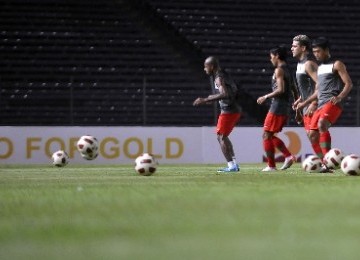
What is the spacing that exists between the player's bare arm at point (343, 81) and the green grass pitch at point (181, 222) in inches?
137

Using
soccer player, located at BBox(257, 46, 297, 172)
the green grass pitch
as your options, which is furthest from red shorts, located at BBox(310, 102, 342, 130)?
the green grass pitch

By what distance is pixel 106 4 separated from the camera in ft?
81.1

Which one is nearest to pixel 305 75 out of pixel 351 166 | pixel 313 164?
pixel 313 164

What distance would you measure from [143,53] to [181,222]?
60.1 feet

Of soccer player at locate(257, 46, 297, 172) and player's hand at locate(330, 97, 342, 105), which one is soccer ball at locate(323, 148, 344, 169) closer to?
player's hand at locate(330, 97, 342, 105)

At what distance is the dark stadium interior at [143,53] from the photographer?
72.7 feet

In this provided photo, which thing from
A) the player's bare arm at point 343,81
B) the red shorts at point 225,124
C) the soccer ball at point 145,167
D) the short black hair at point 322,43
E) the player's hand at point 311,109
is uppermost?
the short black hair at point 322,43

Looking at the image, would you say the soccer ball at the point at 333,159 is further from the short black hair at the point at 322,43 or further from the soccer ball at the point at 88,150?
the soccer ball at the point at 88,150

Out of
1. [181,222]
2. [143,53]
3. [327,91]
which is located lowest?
[181,222]

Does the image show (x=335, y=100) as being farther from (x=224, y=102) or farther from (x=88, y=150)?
(x=88, y=150)

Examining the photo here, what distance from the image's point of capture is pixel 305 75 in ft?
46.5

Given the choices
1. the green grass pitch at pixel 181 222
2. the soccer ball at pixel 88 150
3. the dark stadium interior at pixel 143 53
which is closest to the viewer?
the green grass pitch at pixel 181 222

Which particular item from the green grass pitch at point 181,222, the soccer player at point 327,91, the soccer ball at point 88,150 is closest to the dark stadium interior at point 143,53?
the soccer ball at point 88,150

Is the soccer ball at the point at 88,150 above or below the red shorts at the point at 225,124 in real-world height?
below
